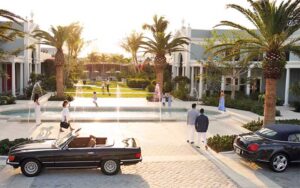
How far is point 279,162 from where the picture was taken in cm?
1017

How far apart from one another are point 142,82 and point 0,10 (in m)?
32.6

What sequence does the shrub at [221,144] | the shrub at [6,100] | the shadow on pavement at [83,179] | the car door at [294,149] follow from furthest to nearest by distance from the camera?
the shrub at [6,100]
the shrub at [221,144]
the car door at [294,149]
the shadow on pavement at [83,179]

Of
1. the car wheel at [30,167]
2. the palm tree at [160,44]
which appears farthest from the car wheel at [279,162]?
the palm tree at [160,44]

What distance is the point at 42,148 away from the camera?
9.50 metres

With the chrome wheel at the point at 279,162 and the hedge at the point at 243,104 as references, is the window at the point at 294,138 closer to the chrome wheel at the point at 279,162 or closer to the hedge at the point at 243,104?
the chrome wheel at the point at 279,162

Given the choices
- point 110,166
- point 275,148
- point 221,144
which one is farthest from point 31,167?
point 275,148

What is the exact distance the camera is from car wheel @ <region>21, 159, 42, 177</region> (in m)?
9.23

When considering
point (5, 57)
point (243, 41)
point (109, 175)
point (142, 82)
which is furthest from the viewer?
point (142, 82)

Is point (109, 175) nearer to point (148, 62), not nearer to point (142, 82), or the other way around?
point (142, 82)

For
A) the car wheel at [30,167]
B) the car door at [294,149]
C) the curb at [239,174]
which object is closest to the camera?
the curb at [239,174]

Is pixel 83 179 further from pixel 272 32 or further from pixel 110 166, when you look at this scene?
pixel 272 32

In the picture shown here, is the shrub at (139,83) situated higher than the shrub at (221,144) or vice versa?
the shrub at (139,83)

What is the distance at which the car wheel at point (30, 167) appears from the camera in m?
9.23

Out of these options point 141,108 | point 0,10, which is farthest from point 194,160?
point 141,108
